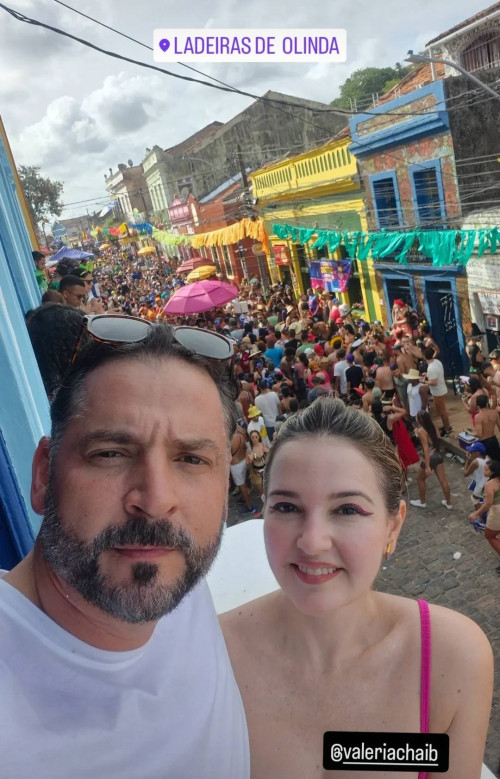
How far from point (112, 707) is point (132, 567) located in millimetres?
258

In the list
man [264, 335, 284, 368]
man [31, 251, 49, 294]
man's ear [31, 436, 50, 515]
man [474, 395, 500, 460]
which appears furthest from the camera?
man [264, 335, 284, 368]

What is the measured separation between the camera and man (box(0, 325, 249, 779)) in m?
0.77

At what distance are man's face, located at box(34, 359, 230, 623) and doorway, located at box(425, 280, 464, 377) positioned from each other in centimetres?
909

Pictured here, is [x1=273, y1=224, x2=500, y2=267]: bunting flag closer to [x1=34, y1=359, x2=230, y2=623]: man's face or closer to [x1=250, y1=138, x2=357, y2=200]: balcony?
[x1=250, y1=138, x2=357, y2=200]: balcony

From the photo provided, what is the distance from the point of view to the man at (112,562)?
767mm

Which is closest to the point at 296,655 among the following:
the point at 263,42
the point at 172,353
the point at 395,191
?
the point at 172,353

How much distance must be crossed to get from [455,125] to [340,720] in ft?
30.6

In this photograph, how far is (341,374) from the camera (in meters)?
6.34

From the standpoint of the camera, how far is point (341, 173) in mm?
11438

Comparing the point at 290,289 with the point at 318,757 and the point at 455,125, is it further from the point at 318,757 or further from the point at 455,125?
the point at 318,757

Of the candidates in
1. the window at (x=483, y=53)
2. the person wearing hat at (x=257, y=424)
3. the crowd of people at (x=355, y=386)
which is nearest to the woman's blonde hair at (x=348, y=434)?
the crowd of people at (x=355, y=386)

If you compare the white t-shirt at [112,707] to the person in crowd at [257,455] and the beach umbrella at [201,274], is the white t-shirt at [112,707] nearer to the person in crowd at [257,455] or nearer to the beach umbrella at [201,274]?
the person in crowd at [257,455]

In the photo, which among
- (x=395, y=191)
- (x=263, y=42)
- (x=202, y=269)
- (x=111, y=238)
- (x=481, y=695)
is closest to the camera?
(x=481, y=695)

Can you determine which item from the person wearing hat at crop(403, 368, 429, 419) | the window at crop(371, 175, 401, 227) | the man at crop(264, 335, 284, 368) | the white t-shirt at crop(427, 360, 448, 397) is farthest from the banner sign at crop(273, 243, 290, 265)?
the person wearing hat at crop(403, 368, 429, 419)
